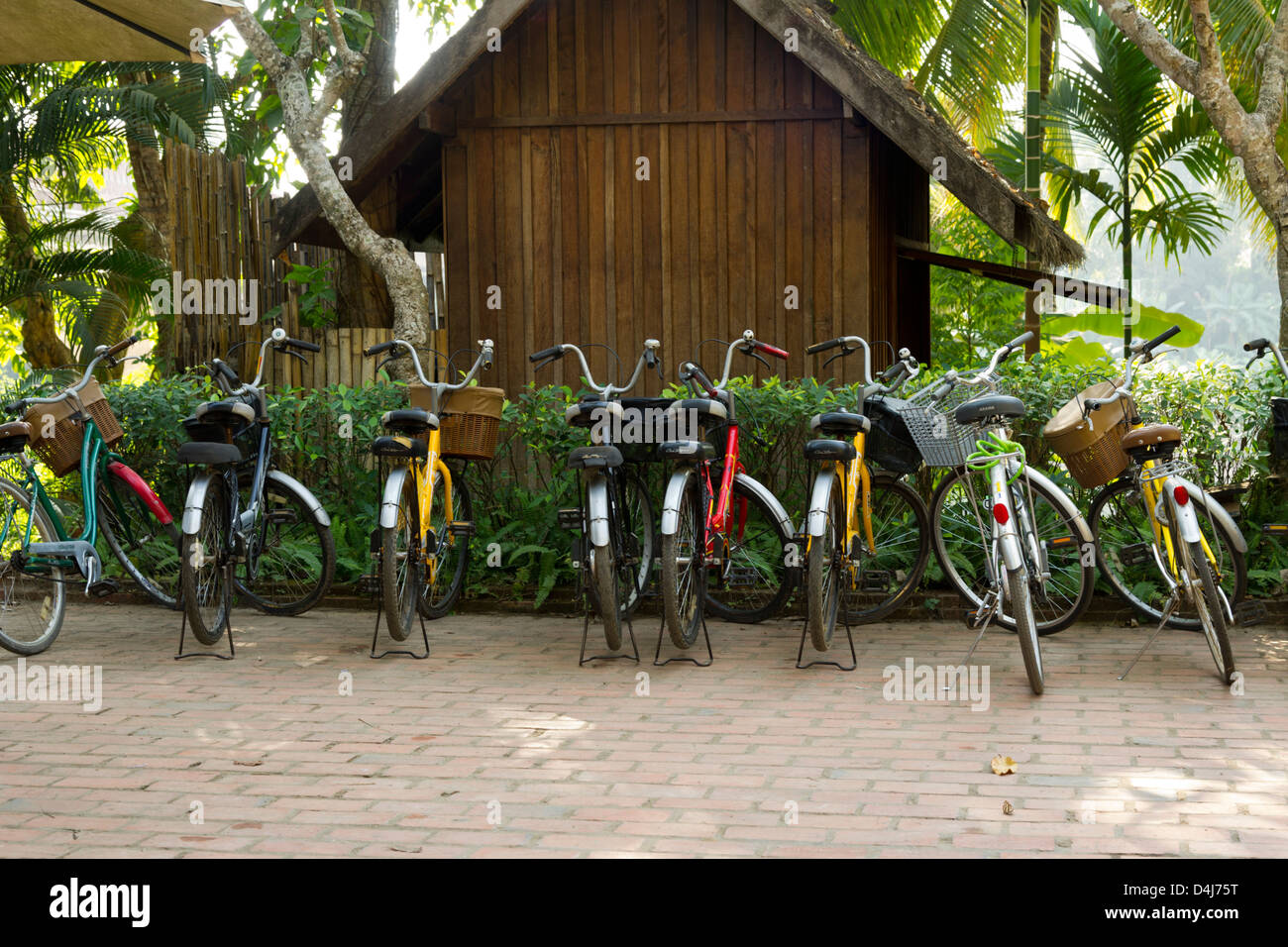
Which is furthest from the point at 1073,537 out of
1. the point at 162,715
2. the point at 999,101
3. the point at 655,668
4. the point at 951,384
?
the point at 999,101

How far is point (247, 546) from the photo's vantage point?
7098 mm

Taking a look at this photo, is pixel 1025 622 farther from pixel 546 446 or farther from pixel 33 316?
pixel 33 316

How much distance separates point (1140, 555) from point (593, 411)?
2782mm

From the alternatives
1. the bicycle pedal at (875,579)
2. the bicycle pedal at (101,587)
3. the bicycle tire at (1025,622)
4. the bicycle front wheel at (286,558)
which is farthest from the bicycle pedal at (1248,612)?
the bicycle pedal at (101,587)

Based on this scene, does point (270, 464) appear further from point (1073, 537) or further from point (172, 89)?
point (172, 89)

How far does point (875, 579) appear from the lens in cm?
683

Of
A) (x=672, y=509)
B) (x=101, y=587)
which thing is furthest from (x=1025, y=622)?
(x=101, y=587)

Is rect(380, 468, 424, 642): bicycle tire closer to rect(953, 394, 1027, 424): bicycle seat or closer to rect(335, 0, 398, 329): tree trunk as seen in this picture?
rect(953, 394, 1027, 424): bicycle seat

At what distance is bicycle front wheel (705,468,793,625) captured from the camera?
675 centimetres

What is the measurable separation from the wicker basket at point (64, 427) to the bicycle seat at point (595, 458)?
2.77 meters

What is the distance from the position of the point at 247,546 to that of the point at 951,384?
12.5ft

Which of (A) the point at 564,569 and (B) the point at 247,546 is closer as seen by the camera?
(B) the point at 247,546

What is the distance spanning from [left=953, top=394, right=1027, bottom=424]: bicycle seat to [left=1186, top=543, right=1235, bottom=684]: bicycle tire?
0.95 meters

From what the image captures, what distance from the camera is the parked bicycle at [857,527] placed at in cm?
614
